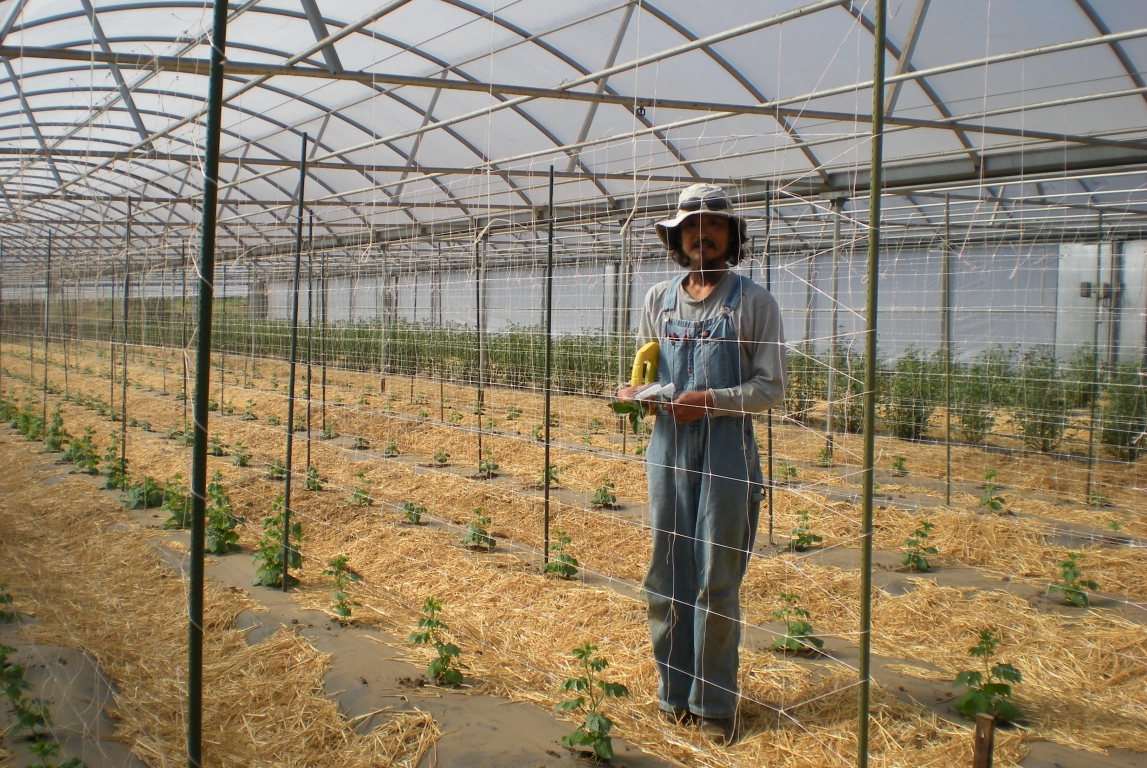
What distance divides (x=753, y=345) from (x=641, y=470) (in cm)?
481

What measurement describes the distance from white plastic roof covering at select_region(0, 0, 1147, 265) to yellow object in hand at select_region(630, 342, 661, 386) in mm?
1690

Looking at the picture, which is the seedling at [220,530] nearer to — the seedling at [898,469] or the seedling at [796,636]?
the seedling at [796,636]

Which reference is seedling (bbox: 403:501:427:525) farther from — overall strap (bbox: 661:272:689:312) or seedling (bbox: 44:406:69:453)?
seedling (bbox: 44:406:69:453)

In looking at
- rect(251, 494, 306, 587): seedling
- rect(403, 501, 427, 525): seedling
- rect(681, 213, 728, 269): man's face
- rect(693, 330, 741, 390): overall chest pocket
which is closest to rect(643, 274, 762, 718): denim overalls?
rect(693, 330, 741, 390): overall chest pocket

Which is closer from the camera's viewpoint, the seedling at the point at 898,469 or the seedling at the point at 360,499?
the seedling at the point at 360,499

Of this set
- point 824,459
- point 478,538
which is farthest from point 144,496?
point 824,459

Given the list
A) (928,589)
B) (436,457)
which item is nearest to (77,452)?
(436,457)

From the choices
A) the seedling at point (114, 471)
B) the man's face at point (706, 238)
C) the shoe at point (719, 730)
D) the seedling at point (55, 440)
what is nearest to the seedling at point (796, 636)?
the shoe at point (719, 730)

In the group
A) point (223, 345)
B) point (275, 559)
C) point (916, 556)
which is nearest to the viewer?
point (275, 559)

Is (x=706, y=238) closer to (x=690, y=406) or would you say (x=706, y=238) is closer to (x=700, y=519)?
(x=690, y=406)

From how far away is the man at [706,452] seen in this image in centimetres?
251

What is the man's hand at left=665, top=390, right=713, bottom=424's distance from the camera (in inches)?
96.7

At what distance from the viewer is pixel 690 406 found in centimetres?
247

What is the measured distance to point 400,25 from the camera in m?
6.82
